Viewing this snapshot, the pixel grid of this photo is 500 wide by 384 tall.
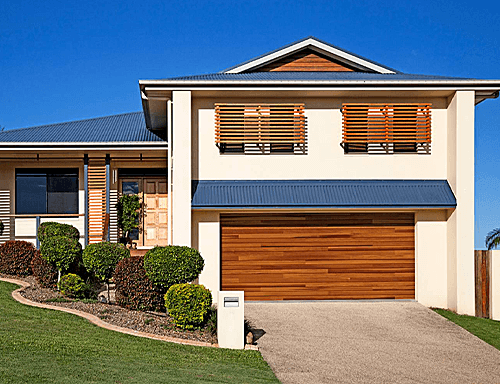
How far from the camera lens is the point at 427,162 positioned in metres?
14.7

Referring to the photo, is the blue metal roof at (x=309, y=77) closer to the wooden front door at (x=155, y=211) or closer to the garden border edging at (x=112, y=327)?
the wooden front door at (x=155, y=211)

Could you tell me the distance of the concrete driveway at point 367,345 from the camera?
941cm

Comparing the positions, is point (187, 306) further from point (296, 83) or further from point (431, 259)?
point (431, 259)

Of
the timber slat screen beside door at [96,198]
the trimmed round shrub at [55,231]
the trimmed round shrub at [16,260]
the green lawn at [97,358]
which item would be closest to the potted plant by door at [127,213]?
Result: the timber slat screen beside door at [96,198]

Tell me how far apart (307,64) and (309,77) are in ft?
7.04

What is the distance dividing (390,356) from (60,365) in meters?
6.06

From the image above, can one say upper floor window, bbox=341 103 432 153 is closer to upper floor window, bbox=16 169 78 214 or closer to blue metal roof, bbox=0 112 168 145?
blue metal roof, bbox=0 112 168 145

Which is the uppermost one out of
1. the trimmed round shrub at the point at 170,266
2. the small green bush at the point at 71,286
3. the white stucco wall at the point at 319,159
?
the white stucco wall at the point at 319,159

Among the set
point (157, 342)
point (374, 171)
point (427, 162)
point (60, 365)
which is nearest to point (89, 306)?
point (157, 342)

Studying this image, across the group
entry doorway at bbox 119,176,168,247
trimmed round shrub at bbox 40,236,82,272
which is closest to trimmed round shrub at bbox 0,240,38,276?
trimmed round shrub at bbox 40,236,82,272

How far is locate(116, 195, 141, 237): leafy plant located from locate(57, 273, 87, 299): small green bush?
5873 millimetres

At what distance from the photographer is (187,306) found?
1091 cm

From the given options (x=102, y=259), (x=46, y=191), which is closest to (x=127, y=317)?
(x=102, y=259)

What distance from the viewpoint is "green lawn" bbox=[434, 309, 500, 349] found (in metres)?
12.0
